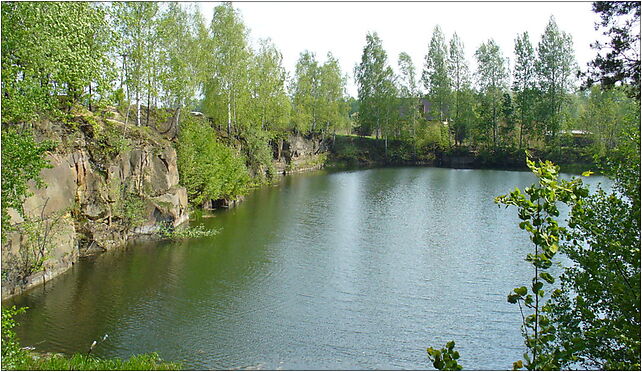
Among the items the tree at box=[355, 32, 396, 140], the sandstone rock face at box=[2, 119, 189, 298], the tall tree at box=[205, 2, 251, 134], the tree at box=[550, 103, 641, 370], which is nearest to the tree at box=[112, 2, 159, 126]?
the sandstone rock face at box=[2, 119, 189, 298]

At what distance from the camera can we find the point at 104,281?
17.3 metres

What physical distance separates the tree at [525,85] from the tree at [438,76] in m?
7.97

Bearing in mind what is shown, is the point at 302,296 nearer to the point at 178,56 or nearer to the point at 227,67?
the point at 178,56

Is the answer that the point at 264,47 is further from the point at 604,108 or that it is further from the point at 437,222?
the point at 604,108

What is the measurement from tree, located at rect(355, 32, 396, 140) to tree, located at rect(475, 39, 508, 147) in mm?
10645

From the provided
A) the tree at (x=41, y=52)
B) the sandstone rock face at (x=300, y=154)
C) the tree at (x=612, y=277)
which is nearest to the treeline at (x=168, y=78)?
the tree at (x=41, y=52)

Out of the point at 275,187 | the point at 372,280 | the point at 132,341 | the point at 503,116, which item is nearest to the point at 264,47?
the point at 275,187

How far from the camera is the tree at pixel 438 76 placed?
6216 centimetres

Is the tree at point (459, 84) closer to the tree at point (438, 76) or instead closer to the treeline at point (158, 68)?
the tree at point (438, 76)

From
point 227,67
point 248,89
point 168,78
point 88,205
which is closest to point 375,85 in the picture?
point 248,89

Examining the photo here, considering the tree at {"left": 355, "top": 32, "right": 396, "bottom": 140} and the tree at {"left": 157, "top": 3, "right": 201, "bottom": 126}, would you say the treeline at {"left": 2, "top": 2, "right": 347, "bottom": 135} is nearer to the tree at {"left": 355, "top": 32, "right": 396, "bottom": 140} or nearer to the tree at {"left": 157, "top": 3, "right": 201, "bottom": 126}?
the tree at {"left": 157, "top": 3, "right": 201, "bottom": 126}

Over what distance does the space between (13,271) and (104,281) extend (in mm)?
2721

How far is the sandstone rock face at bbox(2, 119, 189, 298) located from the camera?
16109mm

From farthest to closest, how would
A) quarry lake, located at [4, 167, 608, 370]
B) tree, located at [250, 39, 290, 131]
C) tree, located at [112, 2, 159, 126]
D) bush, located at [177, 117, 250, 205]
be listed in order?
tree, located at [250, 39, 290, 131] → bush, located at [177, 117, 250, 205] → tree, located at [112, 2, 159, 126] → quarry lake, located at [4, 167, 608, 370]
